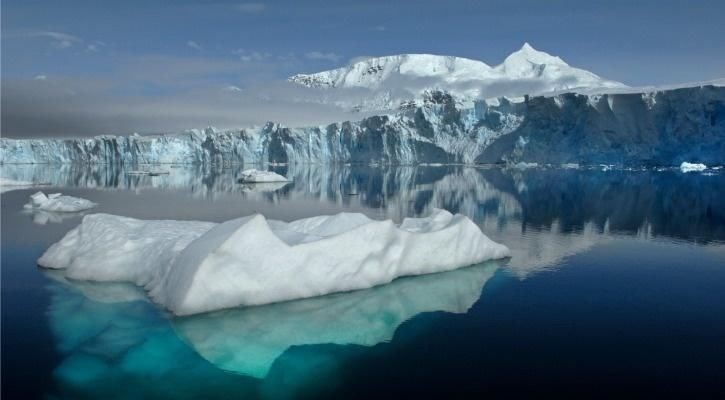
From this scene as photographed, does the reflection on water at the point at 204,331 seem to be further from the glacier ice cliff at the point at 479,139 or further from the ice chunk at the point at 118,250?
the glacier ice cliff at the point at 479,139

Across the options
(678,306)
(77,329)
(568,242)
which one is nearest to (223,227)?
(77,329)

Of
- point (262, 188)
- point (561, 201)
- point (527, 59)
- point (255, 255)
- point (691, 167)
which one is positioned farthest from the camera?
point (527, 59)

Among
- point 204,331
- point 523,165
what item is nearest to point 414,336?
point 204,331

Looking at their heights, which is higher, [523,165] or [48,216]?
[523,165]

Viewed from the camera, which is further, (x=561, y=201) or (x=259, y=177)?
(x=259, y=177)

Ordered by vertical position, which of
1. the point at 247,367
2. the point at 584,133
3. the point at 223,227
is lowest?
the point at 247,367

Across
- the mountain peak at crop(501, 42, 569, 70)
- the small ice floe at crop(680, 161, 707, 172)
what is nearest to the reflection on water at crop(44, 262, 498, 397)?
the small ice floe at crop(680, 161, 707, 172)

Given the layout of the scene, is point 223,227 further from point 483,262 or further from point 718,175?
point 718,175

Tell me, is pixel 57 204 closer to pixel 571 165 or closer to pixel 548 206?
pixel 548 206
